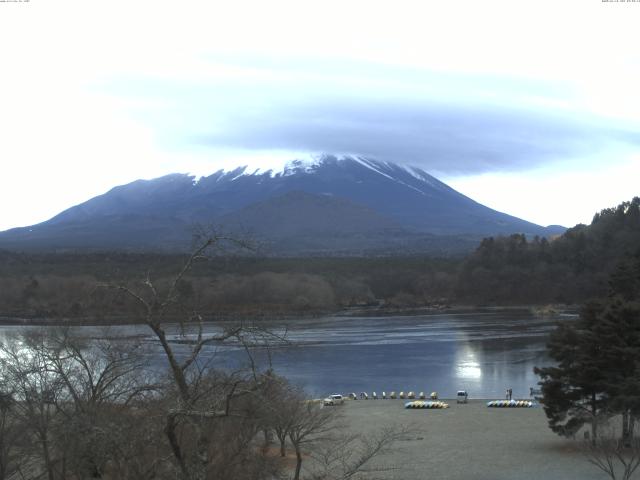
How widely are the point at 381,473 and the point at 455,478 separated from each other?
1.34 m

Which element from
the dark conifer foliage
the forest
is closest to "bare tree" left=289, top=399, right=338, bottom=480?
the dark conifer foliage

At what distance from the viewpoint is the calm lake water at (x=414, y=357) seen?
95.9 ft

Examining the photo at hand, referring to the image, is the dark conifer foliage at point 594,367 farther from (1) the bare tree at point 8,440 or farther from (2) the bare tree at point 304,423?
(1) the bare tree at point 8,440

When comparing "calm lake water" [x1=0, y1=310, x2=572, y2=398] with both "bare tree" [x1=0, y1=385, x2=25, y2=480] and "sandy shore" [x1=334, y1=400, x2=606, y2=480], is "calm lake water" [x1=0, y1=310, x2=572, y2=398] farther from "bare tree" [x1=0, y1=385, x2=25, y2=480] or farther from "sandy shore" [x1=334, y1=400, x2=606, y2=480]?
"bare tree" [x1=0, y1=385, x2=25, y2=480]

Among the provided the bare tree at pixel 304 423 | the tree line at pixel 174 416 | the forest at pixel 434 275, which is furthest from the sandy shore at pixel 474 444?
the forest at pixel 434 275

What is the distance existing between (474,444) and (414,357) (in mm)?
18352

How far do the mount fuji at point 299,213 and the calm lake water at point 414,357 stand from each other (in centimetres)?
5519

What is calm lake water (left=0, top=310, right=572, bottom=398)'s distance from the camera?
29219 mm

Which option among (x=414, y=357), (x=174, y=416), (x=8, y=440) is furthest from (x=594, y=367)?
(x=414, y=357)

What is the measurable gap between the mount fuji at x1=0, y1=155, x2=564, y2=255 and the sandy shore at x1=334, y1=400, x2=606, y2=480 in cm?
7883

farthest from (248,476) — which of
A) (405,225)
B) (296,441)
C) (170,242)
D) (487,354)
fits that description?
(405,225)

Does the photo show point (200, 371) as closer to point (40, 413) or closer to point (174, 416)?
point (174, 416)

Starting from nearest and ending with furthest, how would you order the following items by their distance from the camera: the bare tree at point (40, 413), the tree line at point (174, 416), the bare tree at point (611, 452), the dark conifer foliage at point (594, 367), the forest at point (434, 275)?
the tree line at point (174, 416), the bare tree at point (40, 413), the bare tree at point (611, 452), the dark conifer foliage at point (594, 367), the forest at point (434, 275)

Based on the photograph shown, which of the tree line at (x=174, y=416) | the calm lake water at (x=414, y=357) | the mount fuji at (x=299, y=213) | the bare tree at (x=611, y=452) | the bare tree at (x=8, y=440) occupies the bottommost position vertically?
the calm lake water at (x=414, y=357)
